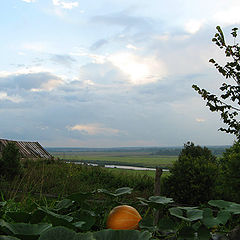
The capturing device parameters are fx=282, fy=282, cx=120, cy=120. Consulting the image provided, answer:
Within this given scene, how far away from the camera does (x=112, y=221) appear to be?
1494mm

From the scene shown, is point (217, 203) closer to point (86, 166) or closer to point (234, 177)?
point (234, 177)

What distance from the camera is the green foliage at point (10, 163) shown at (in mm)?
11375

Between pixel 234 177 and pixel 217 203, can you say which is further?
pixel 234 177

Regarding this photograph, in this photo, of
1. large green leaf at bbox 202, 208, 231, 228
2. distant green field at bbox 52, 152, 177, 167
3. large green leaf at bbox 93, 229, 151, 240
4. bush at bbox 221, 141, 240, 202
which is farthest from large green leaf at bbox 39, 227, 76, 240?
distant green field at bbox 52, 152, 177, 167

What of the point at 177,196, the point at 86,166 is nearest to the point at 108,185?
the point at 86,166

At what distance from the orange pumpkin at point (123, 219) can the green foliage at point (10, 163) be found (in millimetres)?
10792

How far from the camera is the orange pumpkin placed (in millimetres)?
1453

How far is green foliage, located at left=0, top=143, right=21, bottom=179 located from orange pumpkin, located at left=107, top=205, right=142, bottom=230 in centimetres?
1079

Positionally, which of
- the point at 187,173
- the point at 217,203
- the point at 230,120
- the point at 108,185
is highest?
the point at 230,120

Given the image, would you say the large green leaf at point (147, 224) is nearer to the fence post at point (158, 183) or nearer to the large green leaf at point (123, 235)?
the large green leaf at point (123, 235)

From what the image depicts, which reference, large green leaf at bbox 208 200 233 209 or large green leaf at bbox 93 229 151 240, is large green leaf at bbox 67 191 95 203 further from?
large green leaf at bbox 208 200 233 209

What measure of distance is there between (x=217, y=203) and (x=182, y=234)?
1.29ft

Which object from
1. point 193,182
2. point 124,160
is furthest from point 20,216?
point 124,160

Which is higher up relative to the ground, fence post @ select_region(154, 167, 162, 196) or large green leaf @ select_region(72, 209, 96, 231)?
large green leaf @ select_region(72, 209, 96, 231)
